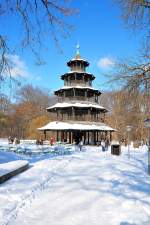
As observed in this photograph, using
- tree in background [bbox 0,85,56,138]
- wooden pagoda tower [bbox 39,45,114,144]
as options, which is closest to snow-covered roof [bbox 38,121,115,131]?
wooden pagoda tower [bbox 39,45,114,144]

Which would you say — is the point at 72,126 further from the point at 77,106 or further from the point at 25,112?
the point at 25,112

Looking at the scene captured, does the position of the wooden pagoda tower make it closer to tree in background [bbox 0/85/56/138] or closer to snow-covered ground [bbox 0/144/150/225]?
tree in background [bbox 0/85/56/138]

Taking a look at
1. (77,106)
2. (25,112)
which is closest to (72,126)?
(77,106)

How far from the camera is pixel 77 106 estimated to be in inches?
1843

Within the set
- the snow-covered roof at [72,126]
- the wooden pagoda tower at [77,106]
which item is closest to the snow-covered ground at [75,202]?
the snow-covered roof at [72,126]

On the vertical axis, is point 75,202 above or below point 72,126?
below

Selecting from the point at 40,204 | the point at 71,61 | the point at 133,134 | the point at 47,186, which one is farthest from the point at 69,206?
the point at 133,134

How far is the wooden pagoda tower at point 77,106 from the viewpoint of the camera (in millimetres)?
47312

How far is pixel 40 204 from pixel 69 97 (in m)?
41.2

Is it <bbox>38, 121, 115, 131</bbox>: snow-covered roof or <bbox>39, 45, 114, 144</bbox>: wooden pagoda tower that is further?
<bbox>39, 45, 114, 144</bbox>: wooden pagoda tower

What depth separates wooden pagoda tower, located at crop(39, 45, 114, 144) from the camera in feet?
155

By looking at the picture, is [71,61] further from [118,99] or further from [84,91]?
[118,99]

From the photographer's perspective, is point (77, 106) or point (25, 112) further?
point (25, 112)

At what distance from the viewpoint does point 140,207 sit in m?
8.34
